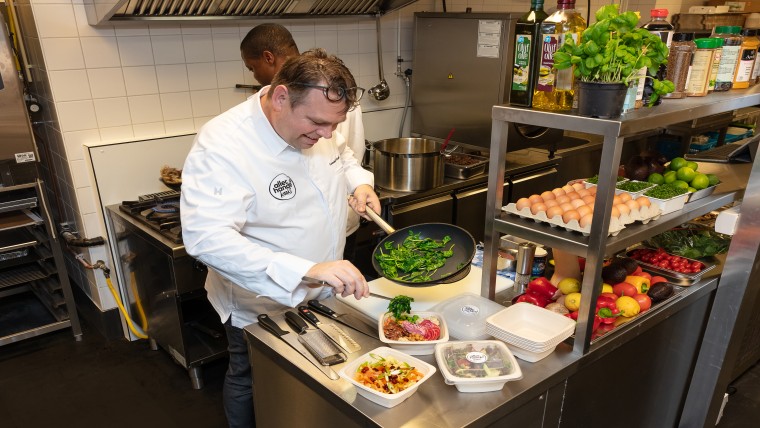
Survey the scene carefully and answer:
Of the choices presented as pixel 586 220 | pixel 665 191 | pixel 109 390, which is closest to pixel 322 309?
pixel 586 220

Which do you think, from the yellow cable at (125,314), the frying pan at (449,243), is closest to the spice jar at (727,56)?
the frying pan at (449,243)

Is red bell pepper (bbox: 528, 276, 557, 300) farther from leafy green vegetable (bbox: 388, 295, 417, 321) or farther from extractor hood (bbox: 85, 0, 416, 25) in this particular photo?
extractor hood (bbox: 85, 0, 416, 25)

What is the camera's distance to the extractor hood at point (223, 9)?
7.99 feet

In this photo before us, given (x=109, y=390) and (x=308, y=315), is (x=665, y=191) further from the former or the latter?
(x=109, y=390)

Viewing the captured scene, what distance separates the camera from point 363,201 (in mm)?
1935

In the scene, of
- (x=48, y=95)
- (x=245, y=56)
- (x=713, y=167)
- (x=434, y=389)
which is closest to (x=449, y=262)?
(x=434, y=389)

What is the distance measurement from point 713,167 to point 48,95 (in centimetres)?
285

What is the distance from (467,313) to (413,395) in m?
0.35

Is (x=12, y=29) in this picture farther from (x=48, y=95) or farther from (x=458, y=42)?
(x=458, y=42)

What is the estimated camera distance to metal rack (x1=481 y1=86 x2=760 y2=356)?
1231 mm

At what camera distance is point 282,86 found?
1.49 metres

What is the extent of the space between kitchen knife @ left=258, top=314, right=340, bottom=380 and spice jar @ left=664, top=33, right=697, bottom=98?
115cm

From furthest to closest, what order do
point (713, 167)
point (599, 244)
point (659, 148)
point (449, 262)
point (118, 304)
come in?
point (659, 148) → point (118, 304) → point (713, 167) → point (449, 262) → point (599, 244)

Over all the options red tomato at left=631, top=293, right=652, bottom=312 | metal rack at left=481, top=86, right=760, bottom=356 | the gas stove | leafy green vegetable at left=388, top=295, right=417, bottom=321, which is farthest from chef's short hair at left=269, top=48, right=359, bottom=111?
the gas stove
